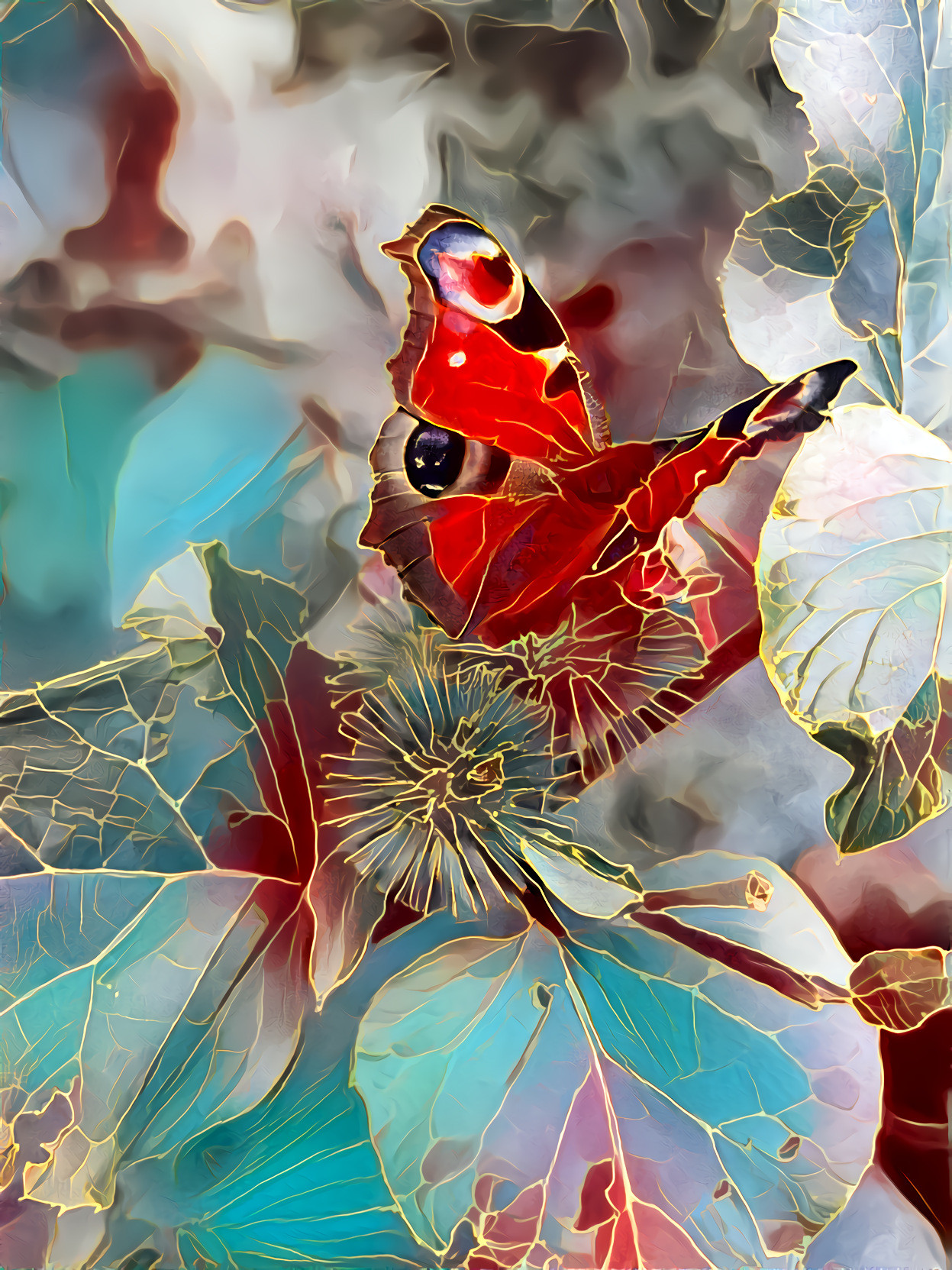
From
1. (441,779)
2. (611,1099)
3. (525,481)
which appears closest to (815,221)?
(525,481)

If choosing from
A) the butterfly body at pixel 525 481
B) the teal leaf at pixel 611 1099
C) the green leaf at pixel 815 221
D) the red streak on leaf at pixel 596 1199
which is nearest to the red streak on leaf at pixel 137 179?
the butterfly body at pixel 525 481

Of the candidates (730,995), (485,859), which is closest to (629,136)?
(485,859)

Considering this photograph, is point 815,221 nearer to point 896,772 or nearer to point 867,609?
point 867,609

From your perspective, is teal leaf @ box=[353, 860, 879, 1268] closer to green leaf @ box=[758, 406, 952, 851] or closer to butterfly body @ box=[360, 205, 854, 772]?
green leaf @ box=[758, 406, 952, 851]

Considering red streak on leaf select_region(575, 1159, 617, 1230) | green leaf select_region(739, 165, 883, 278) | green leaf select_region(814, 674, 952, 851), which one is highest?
green leaf select_region(739, 165, 883, 278)

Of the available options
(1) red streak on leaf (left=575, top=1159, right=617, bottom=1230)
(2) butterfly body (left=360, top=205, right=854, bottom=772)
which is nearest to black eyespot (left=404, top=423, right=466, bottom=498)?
(2) butterfly body (left=360, top=205, right=854, bottom=772)

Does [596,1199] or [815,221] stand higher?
[815,221]
